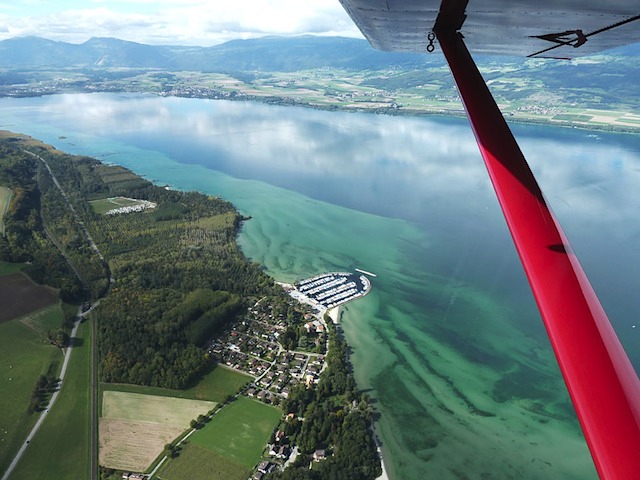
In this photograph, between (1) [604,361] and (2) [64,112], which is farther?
(2) [64,112]

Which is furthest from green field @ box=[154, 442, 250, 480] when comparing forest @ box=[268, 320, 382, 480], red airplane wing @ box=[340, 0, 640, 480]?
red airplane wing @ box=[340, 0, 640, 480]

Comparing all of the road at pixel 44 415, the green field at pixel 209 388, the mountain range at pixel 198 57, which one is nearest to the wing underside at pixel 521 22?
the green field at pixel 209 388

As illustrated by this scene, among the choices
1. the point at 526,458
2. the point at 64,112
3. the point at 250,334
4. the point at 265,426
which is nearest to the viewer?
the point at 526,458

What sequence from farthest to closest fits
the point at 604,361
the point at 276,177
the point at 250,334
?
the point at 276,177
the point at 250,334
the point at 604,361

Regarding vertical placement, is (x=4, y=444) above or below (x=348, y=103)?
below

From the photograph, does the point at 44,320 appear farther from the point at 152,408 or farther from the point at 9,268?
the point at 152,408

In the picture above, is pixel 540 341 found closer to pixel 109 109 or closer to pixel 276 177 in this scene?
pixel 276 177

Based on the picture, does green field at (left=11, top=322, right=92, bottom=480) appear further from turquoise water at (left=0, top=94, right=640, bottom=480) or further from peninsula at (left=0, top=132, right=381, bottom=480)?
turquoise water at (left=0, top=94, right=640, bottom=480)

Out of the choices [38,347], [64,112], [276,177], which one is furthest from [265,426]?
[64,112]
